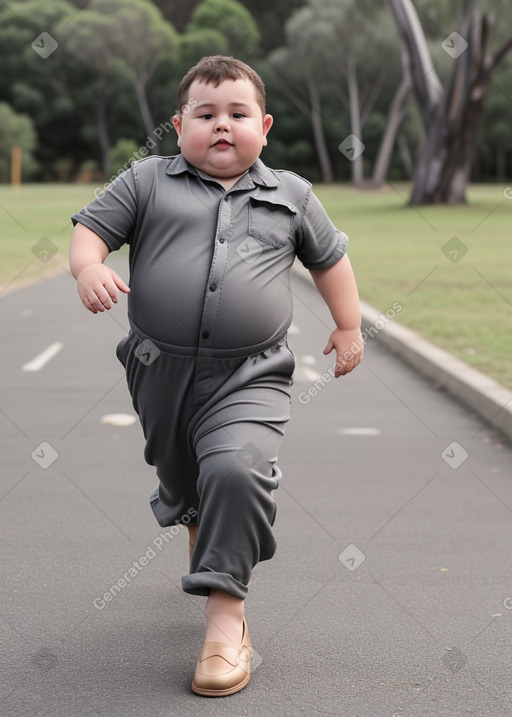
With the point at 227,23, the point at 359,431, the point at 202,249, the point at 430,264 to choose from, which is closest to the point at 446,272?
the point at 430,264

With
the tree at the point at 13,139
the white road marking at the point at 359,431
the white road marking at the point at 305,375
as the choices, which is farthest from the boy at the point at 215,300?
the tree at the point at 13,139

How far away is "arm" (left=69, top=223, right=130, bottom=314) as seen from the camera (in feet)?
10.7

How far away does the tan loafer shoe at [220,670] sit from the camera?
10.5ft

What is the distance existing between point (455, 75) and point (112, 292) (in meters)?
34.3

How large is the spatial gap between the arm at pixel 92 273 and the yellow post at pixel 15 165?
76012mm

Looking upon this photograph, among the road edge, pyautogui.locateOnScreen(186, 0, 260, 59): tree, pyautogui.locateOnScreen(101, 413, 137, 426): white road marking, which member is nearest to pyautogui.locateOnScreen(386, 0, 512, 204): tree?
the road edge

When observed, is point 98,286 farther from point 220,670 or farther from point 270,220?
point 220,670

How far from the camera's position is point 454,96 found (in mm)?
36094

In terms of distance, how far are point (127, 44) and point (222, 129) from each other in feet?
268

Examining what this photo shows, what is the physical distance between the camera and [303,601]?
159 inches

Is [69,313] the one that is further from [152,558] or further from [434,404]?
[152,558]

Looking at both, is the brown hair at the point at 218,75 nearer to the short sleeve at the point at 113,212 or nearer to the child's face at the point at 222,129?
the child's face at the point at 222,129

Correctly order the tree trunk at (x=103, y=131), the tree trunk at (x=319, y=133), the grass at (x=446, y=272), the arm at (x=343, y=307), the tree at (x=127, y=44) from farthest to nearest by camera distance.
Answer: the tree trunk at (x=103, y=131) → the tree at (x=127, y=44) → the tree trunk at (x=319, y=133) → the grass at (x=446, y=272) → the arm at (x=343, y=307)

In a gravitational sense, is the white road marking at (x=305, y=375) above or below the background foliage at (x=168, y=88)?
above
